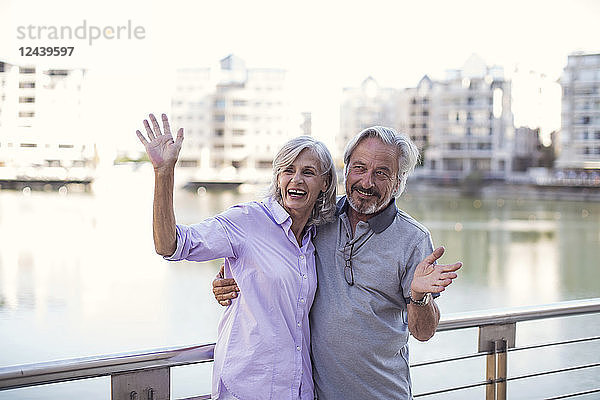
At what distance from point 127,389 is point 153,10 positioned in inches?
1818

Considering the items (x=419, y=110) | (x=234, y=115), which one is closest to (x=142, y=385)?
(x=419, y=110)

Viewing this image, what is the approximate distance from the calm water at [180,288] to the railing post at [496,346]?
5248 mm

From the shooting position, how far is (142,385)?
1322mm

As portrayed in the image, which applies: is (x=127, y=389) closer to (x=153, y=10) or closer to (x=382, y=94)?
(x=153, y=10)

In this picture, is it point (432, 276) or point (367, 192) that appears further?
point (367, 192)

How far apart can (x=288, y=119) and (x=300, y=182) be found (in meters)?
52.8

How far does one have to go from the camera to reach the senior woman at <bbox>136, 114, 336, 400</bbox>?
1.27 m

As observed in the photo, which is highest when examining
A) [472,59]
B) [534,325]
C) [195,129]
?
[472,59]

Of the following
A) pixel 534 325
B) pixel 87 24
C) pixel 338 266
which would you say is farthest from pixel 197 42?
pixel 338 266

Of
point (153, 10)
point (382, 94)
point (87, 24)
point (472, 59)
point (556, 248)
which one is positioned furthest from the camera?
point (382, 94)

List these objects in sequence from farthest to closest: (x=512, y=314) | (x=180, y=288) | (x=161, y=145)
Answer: (x=180, y=288), (x=512, y=314), (x=161, y=145)

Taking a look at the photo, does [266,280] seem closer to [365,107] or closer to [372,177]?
[372,177]

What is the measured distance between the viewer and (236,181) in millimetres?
45688

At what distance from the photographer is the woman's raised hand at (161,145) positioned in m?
1.20
